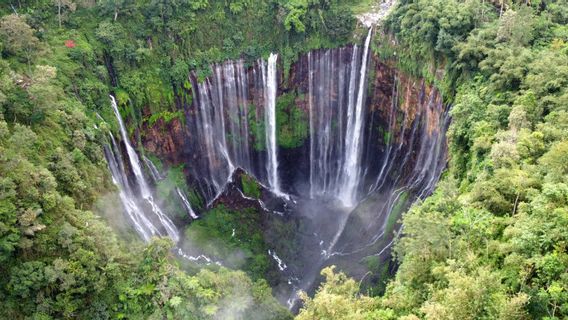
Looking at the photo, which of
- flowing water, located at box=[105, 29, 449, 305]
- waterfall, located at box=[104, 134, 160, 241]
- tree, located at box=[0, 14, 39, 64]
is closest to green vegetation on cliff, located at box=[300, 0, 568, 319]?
flowing water, located at box=[105, 29, 449, 305]

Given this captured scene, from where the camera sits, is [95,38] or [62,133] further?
[95,38]

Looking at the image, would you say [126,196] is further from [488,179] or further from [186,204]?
[488,179]

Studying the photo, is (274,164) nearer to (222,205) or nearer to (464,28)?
(222,205)

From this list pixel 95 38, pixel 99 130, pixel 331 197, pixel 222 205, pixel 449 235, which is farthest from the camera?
pixel 331 197

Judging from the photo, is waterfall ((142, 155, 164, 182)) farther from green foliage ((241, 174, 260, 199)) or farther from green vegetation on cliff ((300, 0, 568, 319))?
green vegetation on cliff ((300, 0, 568, 319))

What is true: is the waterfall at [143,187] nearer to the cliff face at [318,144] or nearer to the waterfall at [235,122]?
the cliff face at [318,144]

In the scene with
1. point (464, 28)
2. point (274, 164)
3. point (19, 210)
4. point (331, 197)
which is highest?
point (464, 28)

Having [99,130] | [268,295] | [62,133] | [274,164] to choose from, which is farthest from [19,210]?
[274,164]
